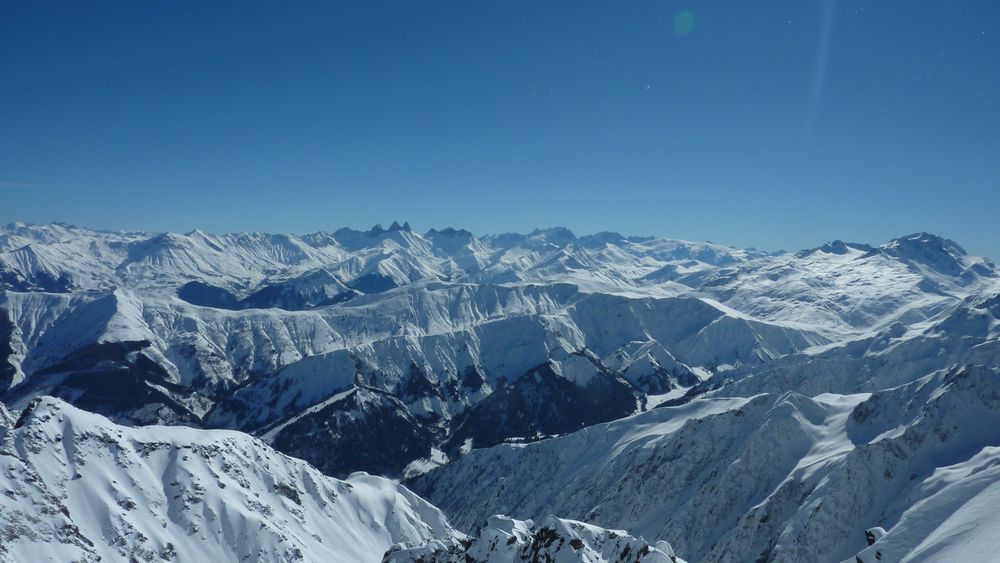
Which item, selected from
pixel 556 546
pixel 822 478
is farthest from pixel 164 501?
pixel 822 478

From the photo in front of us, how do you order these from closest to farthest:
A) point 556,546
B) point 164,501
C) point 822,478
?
1. point 556,546
2. point 822,478
3. point 164,501

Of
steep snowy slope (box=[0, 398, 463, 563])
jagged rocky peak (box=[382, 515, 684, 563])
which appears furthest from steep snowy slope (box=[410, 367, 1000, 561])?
steep snowy slope (box=[0, 398, 463, 563])

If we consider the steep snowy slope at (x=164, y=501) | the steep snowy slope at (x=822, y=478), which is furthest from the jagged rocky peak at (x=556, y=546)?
the steep snowy slope at (x=164, y=501)

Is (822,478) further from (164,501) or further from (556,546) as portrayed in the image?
(164,501)

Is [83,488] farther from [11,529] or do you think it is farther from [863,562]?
[863,562]

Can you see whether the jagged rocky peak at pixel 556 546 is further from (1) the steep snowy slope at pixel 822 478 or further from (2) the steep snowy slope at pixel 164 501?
(2) the steep snowy slope at pixel 164 501

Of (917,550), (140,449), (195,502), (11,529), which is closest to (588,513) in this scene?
(917,550)
